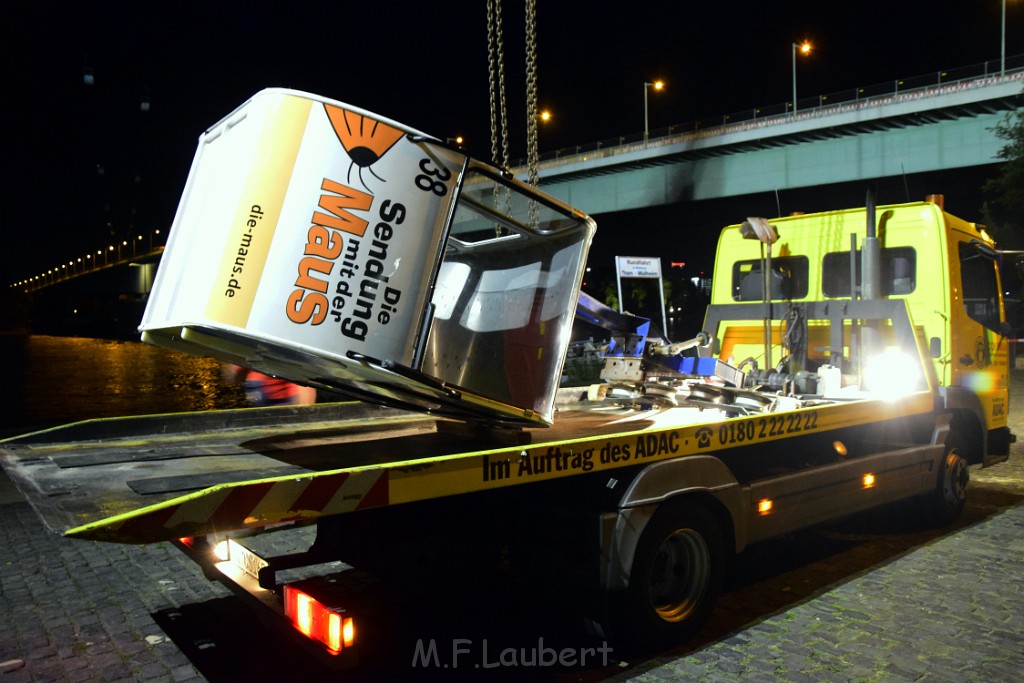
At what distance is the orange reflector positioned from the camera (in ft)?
11.2

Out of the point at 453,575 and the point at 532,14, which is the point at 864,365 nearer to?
the point at 532,14

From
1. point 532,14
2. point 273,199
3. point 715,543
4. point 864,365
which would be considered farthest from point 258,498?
point 864,365

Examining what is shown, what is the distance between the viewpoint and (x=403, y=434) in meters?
5.35

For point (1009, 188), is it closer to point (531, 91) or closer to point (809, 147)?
point (809, 147)

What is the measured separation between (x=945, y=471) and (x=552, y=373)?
4.18m

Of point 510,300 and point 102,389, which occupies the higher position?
point 510,300

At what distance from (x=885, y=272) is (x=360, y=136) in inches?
216

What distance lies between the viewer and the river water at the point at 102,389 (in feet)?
50.5

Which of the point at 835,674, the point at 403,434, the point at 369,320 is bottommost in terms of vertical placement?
the point at 835,674

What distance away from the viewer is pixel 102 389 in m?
20.0

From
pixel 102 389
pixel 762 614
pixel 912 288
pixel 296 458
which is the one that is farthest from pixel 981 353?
pixel 102 389

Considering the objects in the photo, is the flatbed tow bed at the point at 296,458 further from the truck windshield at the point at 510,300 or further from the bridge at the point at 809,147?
the bridge at the point at 809,147

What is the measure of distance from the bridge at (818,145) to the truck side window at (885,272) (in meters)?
19.1

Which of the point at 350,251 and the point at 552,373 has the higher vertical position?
the point at 350,251
